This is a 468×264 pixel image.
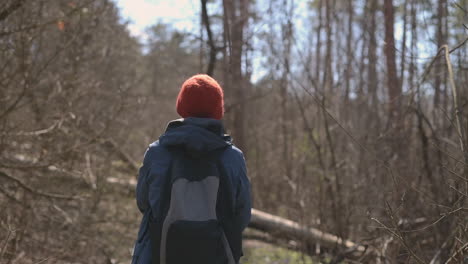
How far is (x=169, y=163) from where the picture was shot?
2.49 meters

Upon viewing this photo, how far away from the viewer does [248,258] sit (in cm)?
704

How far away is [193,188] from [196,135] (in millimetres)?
284

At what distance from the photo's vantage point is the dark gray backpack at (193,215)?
7.85 feet

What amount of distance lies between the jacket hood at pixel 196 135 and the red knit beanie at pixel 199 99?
9cm

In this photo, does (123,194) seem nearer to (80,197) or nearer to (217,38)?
(80,197)

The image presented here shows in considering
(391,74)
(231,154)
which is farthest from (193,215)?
(391,74)

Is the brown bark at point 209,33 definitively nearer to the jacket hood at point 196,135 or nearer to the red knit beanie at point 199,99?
the red knit beanie at point 199,99

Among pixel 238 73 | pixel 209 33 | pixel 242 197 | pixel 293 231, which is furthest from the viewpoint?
pixel 238 73

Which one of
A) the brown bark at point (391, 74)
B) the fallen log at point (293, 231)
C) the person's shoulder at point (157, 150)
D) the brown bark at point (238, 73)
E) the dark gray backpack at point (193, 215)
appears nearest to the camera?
the dark gray backpack at point (193, 215)

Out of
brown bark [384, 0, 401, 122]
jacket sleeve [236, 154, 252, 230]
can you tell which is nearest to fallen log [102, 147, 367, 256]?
brown bark [384, 0, 401, 122]

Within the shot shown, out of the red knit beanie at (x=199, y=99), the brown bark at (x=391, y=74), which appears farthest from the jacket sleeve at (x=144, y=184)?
the brown bark at (x=391, y=74)

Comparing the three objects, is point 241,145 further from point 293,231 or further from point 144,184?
point 144,184

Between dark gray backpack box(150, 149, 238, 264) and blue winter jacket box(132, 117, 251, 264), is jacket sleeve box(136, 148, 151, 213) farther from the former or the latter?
dark gray backpack box(150, 149, 238, 264)

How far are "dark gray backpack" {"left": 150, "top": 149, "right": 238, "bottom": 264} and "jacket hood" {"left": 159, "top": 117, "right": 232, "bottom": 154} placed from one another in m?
0.06
